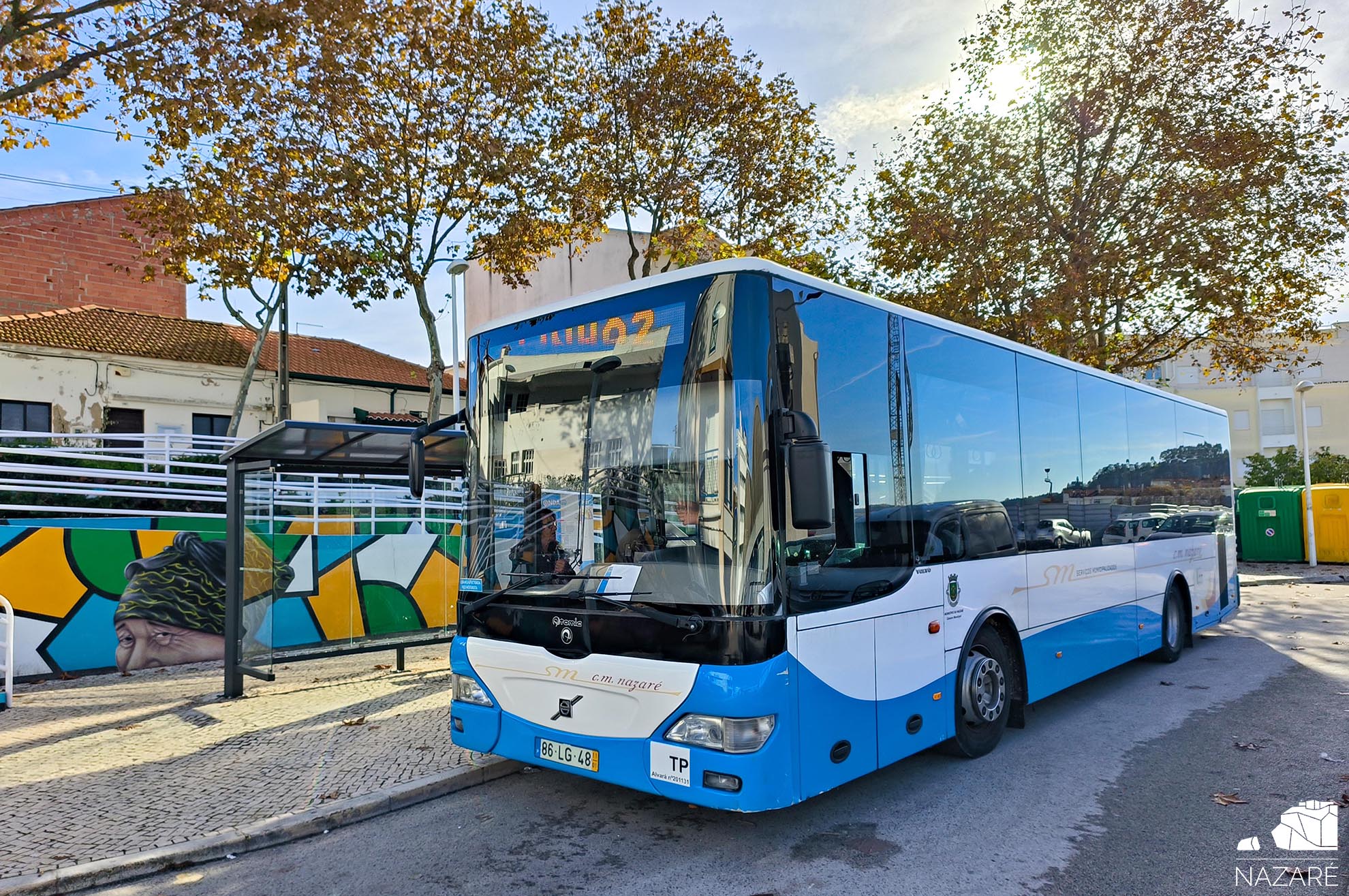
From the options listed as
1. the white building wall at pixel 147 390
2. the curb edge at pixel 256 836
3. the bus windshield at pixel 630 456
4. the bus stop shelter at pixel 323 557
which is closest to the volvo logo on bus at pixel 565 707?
the bus windshield at pixel 630 456

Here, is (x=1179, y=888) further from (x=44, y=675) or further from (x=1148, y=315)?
(x=1148, y=315)

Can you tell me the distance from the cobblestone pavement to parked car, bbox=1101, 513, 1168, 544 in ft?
19.5

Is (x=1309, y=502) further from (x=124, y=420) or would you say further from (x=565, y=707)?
(x=124, y=420)

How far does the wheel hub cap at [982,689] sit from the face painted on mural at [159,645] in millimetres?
8435

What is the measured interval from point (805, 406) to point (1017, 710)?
3566mm

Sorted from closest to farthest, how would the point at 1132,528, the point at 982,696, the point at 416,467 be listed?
the point at 416,467
the point at 982,696
the point at 1132,528

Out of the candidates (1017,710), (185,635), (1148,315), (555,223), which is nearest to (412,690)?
(185,635)

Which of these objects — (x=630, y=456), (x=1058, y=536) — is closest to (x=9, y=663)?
(x=630, y=456)

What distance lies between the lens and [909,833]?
16.2 feet

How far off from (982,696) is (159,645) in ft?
30.9

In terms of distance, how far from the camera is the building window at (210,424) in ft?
95.7

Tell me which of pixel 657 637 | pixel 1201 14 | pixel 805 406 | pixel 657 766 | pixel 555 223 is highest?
pixel 1201 14

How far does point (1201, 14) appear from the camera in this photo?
17.7 meters

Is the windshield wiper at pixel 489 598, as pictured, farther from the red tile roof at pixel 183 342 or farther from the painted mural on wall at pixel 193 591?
the red tile roof at pixel 183 342
